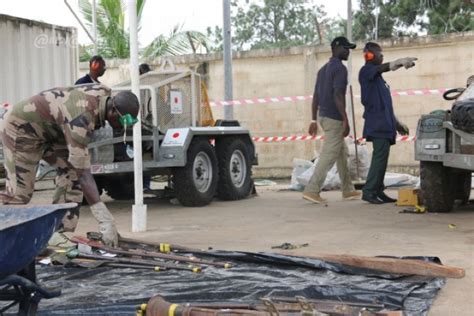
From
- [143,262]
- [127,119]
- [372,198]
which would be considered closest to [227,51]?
[372,198]

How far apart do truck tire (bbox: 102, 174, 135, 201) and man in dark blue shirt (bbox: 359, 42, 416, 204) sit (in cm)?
336

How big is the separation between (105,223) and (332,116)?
15.0ft

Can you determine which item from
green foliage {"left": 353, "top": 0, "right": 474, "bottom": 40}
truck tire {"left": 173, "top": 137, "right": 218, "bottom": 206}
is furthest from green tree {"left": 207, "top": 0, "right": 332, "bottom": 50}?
truck tire {"left": 173, "top": 137, "right": 218, "bottom": 206}

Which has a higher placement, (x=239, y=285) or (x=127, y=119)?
(x=127, y=119)

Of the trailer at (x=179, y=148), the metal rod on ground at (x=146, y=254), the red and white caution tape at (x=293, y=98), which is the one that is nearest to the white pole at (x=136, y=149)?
the trailer at (x=179, y=148)

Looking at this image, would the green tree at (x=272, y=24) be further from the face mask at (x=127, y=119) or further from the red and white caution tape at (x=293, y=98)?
the face mask at (x=127, y=119)

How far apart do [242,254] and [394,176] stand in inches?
283

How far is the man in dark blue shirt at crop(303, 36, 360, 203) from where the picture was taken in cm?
896

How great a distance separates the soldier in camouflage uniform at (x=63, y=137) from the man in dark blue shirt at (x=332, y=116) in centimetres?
394

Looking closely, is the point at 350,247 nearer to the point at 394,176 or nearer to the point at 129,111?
the point at 129,111

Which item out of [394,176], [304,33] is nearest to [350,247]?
[394,176]

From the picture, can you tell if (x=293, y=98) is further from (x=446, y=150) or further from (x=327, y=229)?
(x=327, y=229)

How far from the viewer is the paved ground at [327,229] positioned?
5469mm

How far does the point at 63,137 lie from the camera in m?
5.52
